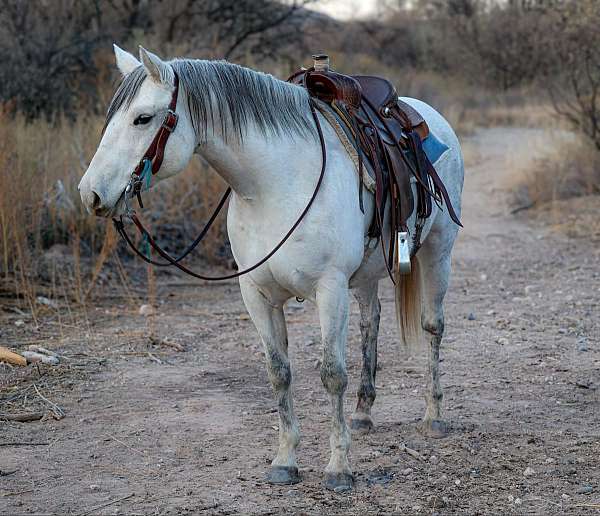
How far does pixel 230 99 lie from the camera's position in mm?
3420

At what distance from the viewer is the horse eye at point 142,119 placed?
10.4 ft

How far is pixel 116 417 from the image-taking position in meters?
4.59

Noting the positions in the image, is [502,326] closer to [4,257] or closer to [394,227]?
[394,227]

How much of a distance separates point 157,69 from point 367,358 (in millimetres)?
2136

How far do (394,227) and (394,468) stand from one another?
1.13 m

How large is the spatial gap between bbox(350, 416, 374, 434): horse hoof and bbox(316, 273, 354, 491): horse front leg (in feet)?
2.34

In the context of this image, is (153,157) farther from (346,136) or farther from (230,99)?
Answer: (346,136)

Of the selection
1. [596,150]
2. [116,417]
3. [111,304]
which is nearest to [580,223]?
[596,150]

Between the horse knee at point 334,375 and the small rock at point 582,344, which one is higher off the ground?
the horse knee at point 334,375

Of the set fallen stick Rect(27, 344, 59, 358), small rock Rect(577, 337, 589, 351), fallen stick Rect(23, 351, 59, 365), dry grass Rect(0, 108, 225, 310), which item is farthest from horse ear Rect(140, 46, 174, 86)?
small rock Rect(577, 337, 589, 351)

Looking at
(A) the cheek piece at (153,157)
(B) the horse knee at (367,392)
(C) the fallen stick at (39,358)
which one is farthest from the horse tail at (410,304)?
(C) the fallen stick at (39,358)

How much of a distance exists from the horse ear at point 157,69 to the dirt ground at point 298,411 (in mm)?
1722

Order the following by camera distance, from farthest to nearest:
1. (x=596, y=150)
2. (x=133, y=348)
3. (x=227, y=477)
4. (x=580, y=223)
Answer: (x=596, y=150)
(x=580, y=223)
(x=133, y=348)
(x=227, y=477)

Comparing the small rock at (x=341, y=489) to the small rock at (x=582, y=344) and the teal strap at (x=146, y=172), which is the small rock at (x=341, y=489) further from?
the small rock at (x=582, y=344)
